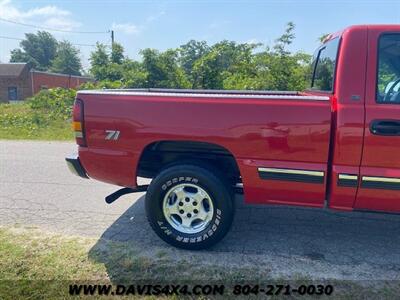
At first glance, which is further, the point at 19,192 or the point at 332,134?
the point at 19,192

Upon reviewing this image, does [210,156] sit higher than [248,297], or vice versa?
[210,156]

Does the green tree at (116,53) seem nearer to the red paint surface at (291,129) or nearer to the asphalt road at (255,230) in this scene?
the asphalt road at (255,230)

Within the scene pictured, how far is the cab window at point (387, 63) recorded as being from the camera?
279 cm

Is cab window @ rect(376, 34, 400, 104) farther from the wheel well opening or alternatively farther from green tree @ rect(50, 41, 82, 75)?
green tree @ rect(50, 41, 82, 75)

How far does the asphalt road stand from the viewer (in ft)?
10.1

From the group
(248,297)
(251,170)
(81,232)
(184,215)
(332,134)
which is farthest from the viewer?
(81,232)

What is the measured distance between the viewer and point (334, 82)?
294cm

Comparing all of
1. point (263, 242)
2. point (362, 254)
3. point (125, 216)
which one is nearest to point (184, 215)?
point (263, 242)

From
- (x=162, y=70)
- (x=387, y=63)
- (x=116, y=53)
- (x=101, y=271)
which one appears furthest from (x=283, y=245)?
(x=116, y=53)

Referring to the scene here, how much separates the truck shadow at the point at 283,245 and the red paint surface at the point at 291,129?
0.55 meters

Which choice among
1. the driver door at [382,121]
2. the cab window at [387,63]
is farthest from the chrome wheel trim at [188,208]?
the cab window at [387,63]

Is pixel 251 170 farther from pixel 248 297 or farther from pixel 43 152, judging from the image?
pixel 43 152

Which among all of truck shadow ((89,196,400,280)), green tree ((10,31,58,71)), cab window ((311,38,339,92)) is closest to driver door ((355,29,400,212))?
cab window ((311,38,339,92))

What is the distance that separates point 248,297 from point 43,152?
21.3 feet
